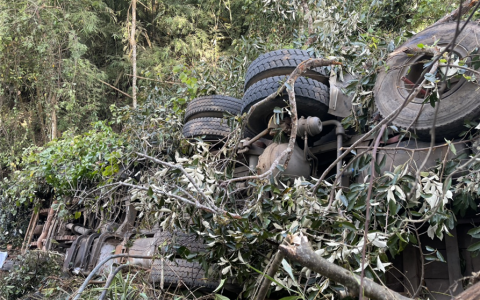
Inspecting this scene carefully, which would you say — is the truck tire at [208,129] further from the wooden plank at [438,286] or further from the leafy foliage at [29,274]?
the leafy foliage at [29,274]

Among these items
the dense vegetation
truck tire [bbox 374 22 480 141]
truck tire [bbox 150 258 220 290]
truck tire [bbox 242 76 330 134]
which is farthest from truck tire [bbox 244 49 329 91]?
truck tire [bbox 150 258 220 290]

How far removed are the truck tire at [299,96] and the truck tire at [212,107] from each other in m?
0.62

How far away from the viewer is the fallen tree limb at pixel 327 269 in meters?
1.02

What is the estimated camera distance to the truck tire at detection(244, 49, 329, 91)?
2.67m

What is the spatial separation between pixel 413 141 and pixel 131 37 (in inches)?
306

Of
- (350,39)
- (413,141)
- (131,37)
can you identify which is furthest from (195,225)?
(131,37)

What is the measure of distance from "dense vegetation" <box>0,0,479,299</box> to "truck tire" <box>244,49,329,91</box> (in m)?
0.23

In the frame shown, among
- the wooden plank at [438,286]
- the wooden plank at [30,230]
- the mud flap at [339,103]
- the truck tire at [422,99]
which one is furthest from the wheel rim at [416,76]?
the wooden plank at [30,230]

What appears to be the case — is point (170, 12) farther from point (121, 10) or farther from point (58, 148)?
point (58, 148)

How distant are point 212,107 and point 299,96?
3.51ft

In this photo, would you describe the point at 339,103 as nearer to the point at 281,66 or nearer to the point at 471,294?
the point at 281,66

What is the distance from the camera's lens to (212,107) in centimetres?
339

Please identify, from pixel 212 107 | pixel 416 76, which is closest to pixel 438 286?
pixel 416 76

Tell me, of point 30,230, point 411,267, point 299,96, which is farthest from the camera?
point 30,230
